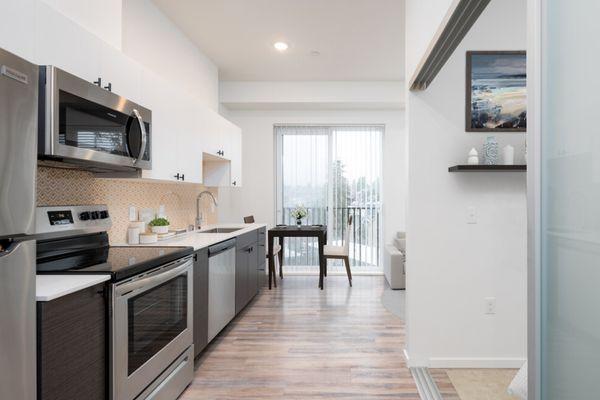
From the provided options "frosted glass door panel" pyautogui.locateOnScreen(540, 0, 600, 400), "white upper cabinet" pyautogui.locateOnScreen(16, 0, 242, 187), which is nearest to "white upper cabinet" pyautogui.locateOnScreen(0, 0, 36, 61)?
"white upper cabinet" pyautogui.locateOnScreen(16, 0, 242, 187)

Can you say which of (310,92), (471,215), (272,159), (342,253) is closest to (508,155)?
(471,215)

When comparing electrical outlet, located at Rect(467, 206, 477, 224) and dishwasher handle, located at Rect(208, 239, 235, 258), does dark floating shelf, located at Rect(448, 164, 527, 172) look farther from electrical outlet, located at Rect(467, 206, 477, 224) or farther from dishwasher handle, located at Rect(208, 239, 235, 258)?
dishwasher handle, located at Rect(208, 239, 235, 258)

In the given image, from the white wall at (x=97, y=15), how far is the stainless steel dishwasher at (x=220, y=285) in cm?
162

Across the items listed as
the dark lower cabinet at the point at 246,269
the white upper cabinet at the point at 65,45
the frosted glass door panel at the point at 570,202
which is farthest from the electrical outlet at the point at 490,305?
the white upper cabinet at the point at 65,45

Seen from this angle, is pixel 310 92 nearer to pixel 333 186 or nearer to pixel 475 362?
pixel 333 186

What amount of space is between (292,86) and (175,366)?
4237 mm

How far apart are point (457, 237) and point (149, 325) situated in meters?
2.09

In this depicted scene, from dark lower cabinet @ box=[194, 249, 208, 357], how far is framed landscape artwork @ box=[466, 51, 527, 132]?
2152 millimetres

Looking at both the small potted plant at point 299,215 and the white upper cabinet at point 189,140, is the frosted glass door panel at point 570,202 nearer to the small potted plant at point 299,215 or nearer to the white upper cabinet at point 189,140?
the white upper cabinet at point 189,140

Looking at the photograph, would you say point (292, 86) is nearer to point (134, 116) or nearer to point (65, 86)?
point (134, 116)

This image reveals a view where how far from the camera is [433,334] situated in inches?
107

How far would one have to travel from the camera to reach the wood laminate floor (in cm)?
242

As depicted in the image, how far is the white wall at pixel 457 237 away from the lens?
8.90ft

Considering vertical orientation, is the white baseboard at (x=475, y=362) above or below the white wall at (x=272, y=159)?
below
